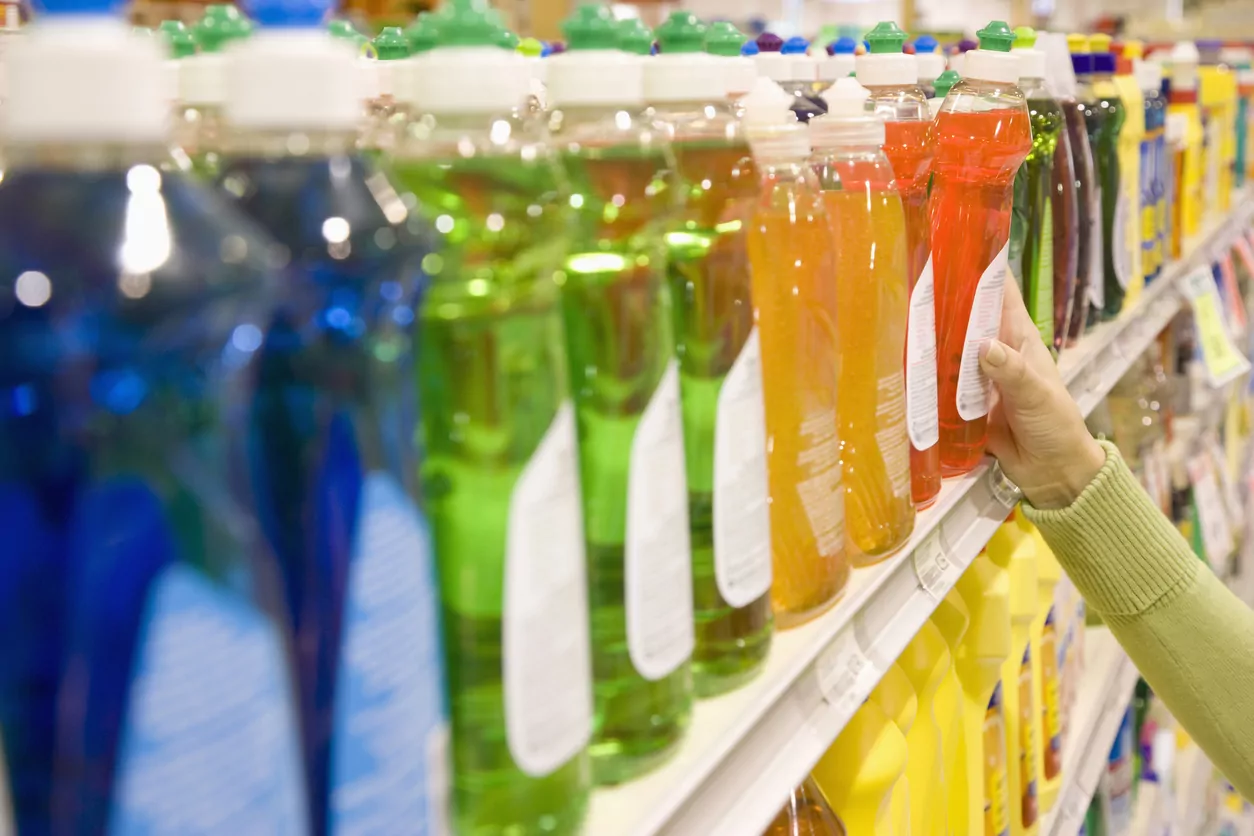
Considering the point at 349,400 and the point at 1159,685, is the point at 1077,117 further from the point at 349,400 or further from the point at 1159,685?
the point at 349,400

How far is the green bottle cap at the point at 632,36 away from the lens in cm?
64

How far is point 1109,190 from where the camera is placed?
1847mm

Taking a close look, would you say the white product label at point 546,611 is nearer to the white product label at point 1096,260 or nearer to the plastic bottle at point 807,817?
the plastic bottle at point 807,817

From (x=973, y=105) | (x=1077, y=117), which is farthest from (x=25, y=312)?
(x=1077, y=117)

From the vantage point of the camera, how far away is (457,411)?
52 centimetres

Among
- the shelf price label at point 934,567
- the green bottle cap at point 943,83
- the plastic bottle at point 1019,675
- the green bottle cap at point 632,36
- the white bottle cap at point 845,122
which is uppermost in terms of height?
the green bottle cap at point 632,36

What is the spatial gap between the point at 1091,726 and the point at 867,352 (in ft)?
4.62

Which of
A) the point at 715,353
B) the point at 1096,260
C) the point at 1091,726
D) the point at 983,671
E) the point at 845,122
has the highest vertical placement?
the point at 845,122

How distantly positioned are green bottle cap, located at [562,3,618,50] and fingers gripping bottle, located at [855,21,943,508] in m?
0.49

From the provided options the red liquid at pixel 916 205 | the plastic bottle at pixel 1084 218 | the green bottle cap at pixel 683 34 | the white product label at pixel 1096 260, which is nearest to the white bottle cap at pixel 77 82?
the green bottle cap at pixel 683 34

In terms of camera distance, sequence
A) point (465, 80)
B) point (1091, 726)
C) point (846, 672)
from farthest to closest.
Result: 1. point (1091, 726)
2. point (846, 672)
3. point (465, 80)

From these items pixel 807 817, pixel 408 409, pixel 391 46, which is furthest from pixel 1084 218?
pixel 408 409

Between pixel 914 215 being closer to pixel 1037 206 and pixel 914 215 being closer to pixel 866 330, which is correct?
pixel 866 330

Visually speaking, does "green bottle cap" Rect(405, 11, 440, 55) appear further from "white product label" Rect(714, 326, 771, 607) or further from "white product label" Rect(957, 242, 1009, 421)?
"white product label" Rect(957, 242, 1009, 421)
